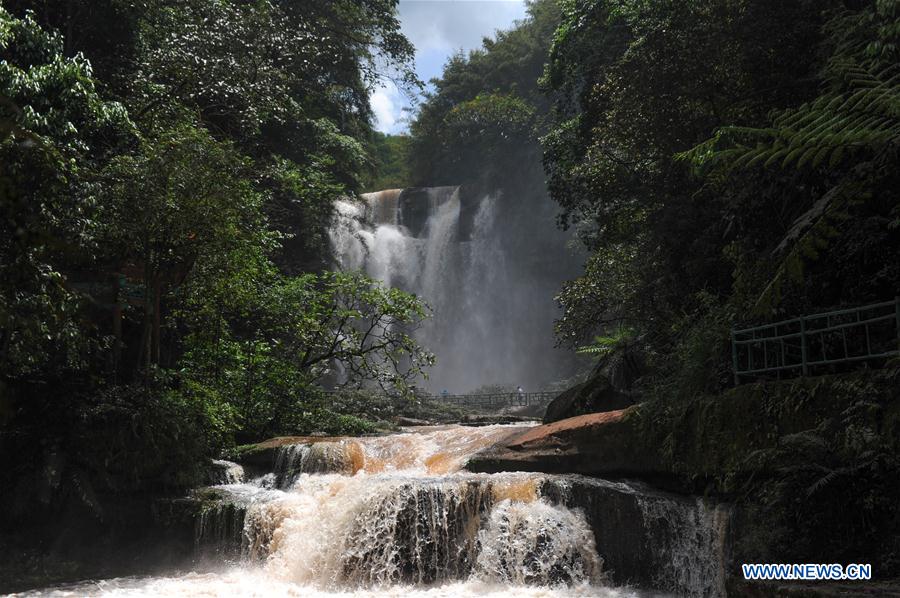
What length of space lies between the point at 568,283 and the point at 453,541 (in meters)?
9.79

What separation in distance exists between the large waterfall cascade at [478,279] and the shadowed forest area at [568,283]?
15991 mm

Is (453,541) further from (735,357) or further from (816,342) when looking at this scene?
(816,342)

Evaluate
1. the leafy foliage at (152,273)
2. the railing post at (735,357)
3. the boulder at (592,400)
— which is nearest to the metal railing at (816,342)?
the railing post at (735,357)

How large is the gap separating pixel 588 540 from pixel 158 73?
12530mm

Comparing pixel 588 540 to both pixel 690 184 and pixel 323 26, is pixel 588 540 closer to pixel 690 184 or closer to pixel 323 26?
pixel 690 184

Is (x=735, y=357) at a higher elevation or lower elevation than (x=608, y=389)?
higher

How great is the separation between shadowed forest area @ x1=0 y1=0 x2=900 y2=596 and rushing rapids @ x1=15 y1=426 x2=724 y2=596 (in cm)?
55

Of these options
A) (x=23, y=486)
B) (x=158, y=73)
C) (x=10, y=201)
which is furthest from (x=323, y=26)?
(x=10, y=201)

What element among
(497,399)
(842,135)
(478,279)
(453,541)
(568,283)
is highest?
(478,279)

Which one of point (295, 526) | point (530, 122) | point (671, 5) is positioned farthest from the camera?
point (530, 122)

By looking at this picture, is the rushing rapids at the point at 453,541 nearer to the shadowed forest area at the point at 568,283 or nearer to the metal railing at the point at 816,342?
the shadowed forest area at the point at 568,283

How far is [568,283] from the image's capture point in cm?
1842

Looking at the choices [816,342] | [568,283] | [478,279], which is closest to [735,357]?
[816,342]

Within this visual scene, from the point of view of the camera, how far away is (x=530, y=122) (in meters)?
44.6
